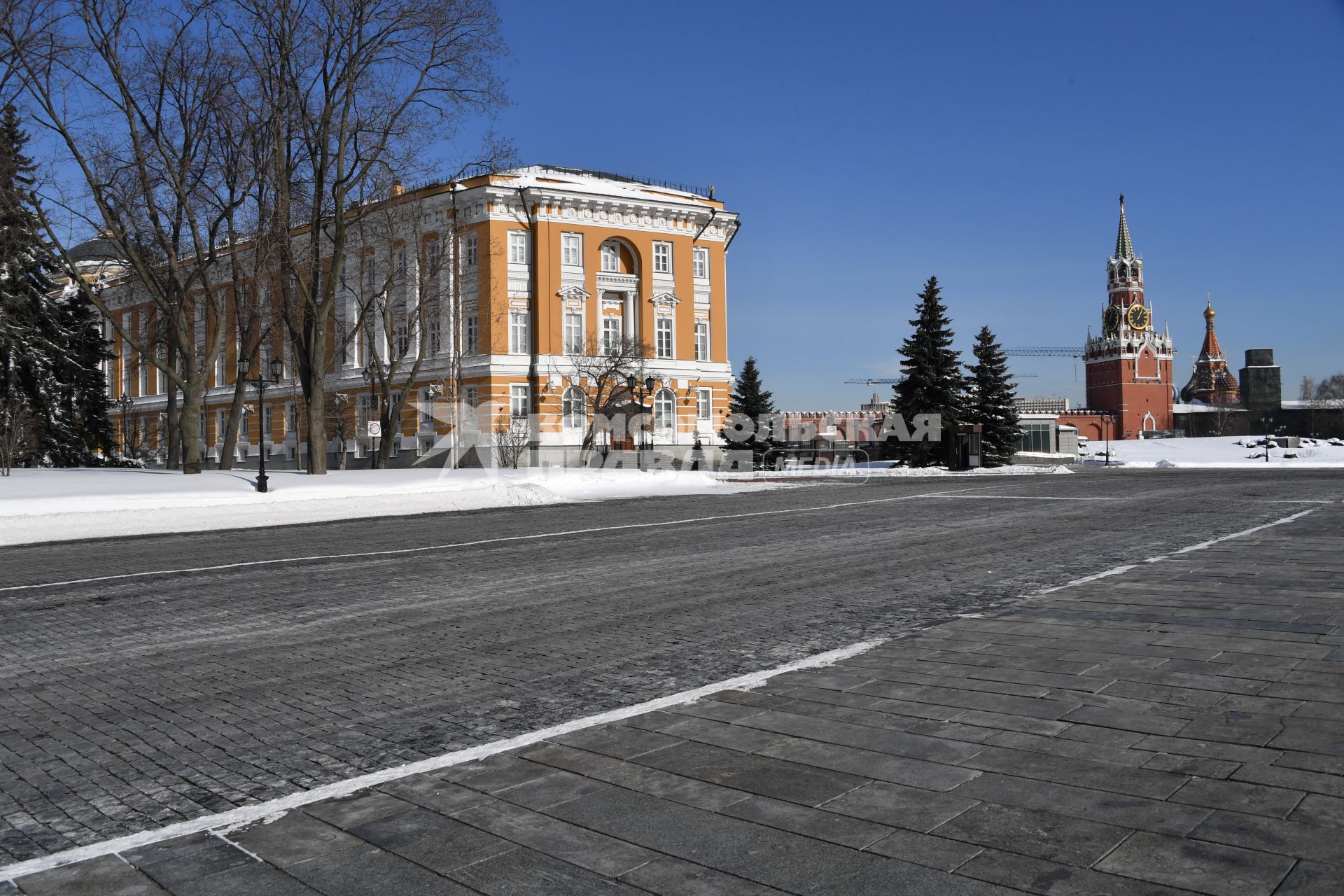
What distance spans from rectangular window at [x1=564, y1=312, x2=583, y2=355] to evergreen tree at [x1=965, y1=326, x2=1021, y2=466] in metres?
21.8

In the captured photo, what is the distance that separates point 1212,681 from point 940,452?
48.4m

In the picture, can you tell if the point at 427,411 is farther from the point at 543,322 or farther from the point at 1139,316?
the point at 1139,316

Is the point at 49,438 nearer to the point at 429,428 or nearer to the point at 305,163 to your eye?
the point at 429,428

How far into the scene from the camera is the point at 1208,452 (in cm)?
8944

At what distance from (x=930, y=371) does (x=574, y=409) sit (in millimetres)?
18349

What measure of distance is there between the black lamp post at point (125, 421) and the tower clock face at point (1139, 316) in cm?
12873

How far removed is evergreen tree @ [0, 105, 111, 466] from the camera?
42812mm

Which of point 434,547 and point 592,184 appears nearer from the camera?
point 434,547

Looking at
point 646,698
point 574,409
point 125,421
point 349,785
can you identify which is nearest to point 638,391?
point 574,409

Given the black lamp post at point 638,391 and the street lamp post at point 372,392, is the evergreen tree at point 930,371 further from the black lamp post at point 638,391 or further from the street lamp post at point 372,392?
the street lamp post at point 372,392

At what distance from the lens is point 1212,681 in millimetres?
5266

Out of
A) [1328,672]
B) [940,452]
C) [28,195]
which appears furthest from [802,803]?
[940,452]

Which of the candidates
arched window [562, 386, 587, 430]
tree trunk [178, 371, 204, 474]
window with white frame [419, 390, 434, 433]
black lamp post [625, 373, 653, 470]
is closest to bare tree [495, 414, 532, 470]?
arched window [562, 386, 587, 430]

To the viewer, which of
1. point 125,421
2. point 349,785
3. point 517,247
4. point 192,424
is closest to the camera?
point 349,785
